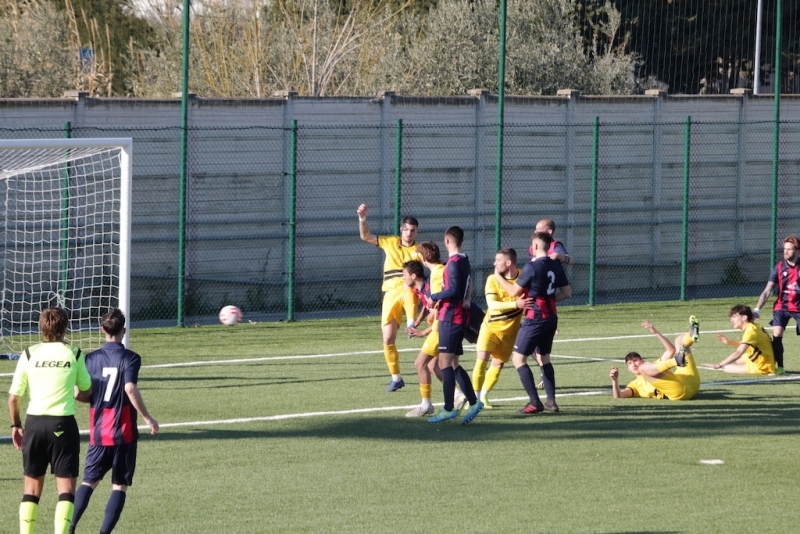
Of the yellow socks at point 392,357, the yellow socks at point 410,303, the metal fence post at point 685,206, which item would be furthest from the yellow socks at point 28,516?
the metal fence post at point 685,206

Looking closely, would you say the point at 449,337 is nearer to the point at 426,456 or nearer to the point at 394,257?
the point at 426,456

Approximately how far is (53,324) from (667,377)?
7653 mm

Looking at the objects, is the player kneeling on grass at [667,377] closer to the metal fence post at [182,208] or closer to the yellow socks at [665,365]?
the yellow socks at [665,365]

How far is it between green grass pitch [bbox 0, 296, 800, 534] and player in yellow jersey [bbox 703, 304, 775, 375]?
0.30m

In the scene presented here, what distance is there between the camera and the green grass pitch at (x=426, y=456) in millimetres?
8805

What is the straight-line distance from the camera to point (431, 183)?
2317 cm

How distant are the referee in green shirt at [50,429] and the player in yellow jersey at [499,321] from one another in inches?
205

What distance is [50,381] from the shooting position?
25.9ft

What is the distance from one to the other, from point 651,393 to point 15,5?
64.7 ft

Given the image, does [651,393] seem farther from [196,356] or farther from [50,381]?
[50,381]

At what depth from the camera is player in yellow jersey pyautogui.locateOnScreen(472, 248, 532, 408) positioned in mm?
12336

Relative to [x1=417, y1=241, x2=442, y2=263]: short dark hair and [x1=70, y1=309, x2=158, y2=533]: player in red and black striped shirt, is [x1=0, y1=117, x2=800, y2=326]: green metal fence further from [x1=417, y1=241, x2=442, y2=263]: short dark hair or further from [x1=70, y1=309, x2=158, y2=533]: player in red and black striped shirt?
[x1=70, y1=309, x2=158, y2=533]: player in red and black striped shirt

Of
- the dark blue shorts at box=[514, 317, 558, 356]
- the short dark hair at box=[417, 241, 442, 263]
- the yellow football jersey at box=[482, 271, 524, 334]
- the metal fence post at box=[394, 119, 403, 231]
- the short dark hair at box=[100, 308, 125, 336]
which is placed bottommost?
the dark blue shorts at box=[514, 317, 558, 356]

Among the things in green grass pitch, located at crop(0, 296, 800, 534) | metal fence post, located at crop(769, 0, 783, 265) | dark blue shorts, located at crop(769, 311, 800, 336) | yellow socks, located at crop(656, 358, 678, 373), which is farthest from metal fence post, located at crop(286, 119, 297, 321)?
metal fence post, located at crop(769, 0, 783, 265)
